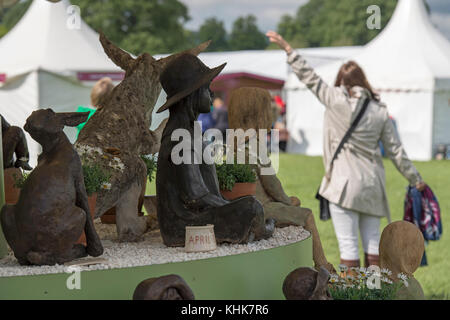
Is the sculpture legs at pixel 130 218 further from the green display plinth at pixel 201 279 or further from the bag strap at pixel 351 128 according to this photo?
the bag strap at pixel 351 128

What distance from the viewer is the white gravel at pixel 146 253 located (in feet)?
7.14

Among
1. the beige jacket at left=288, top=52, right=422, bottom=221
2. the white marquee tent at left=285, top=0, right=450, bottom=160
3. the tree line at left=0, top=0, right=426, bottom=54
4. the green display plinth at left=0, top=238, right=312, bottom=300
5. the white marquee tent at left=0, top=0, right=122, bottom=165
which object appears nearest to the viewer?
the green display plinth at left=0, top=238, right=312, bottom=300

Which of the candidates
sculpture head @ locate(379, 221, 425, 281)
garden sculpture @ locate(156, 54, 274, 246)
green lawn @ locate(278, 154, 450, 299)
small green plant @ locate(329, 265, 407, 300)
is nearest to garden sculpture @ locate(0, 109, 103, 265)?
garden sculpture @ locate(156, 54, 274, 246)

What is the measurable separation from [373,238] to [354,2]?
83.5ft

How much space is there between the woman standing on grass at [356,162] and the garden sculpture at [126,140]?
6.07 ft

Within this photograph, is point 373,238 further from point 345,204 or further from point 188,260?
point 188,260

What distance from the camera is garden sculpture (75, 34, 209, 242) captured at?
278 centimetres

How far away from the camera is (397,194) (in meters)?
9.49

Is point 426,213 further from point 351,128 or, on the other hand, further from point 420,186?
point 351,128

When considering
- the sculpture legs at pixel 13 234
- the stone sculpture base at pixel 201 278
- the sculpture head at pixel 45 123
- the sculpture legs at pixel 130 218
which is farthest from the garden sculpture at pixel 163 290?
the sculpture legs at pixel 130 218

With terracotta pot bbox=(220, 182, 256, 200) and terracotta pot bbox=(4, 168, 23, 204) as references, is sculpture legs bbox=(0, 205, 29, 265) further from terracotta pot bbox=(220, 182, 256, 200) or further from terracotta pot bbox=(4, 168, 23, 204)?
terracotta pot bbox=(220, 182, 256, 200)

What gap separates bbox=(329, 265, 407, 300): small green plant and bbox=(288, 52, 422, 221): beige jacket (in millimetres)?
1972

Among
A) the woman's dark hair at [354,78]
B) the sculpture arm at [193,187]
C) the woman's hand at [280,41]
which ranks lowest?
the sculpture arm at [193,187]

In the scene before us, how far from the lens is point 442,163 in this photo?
13.5 meters
